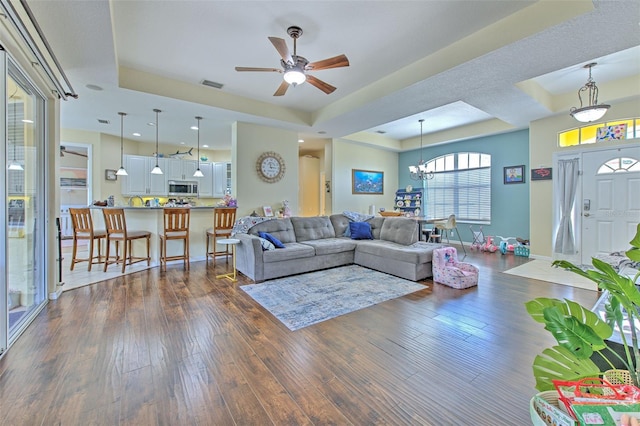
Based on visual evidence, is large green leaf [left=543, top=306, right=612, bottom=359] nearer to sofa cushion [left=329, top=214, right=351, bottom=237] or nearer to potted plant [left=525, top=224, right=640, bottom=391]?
potted plant [left=525, top=224, right=640, bottom=391]

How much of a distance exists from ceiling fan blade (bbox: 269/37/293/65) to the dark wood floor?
2639 millimetres

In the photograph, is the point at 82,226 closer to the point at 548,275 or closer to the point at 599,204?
the point at 548,275

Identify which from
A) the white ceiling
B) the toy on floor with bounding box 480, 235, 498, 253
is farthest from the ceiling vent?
the toy on floor with bounding box 480, 235, 498, 253

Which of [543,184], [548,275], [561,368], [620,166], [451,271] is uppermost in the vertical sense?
[620,166]

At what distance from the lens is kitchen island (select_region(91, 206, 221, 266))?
16.6 ft

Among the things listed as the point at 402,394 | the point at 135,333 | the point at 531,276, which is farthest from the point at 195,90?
the point at 531,276

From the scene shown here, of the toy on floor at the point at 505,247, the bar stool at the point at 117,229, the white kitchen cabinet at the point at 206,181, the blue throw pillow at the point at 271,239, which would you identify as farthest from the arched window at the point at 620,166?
the white kitchen cabinet at the point at 206,181

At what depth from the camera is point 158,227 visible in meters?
5.12

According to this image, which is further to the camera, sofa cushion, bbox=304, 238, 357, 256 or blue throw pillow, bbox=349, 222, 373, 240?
blue throw pillow, bbox=349, 222, 373, 240

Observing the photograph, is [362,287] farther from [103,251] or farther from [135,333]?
[103,251]

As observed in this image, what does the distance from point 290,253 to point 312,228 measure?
1.12 m

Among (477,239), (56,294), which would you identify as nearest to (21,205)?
(56,294)

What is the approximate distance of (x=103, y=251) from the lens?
558cm

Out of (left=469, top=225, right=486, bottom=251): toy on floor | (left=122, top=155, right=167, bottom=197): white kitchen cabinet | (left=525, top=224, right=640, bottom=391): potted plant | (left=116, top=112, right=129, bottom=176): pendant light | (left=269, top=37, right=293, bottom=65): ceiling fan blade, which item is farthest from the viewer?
(left=122, top=155, right=167, bottom=197): white kitchen cabinet
